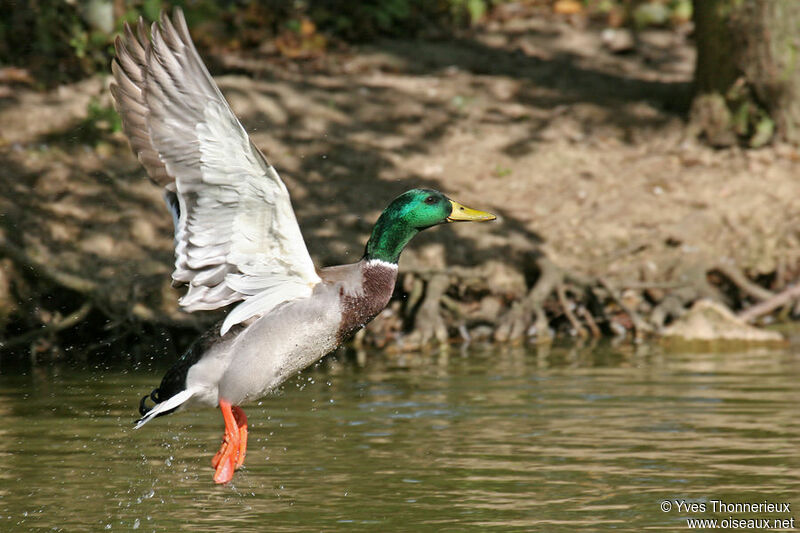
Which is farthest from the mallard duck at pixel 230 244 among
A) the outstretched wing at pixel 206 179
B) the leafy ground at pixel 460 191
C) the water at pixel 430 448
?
the leafy ground at pixel 460 191

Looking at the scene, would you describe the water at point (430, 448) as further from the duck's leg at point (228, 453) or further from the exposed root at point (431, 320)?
the exposed root at point (431, 320)

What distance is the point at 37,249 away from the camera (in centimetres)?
1048

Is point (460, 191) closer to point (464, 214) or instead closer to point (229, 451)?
point (464, 214)

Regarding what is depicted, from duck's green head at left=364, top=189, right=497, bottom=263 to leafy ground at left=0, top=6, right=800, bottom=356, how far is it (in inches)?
164

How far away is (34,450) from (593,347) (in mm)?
5028

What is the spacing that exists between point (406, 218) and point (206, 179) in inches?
46.4

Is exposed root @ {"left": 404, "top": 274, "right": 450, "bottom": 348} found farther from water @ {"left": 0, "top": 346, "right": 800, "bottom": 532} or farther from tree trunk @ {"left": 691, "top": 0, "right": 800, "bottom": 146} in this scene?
tree trunk @ {"left": 691, "top": 0, "right": 800, "bottom": 146}

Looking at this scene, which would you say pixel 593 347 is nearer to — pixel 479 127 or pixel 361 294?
pixel 479 127

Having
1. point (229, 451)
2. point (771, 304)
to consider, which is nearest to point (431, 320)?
point (771, 304)

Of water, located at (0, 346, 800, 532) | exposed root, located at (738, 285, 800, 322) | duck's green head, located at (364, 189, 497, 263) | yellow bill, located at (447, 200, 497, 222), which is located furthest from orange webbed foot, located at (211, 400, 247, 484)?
exposed root, located at (738, 285, 800, 322)

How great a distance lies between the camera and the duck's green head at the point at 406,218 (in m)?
6.38

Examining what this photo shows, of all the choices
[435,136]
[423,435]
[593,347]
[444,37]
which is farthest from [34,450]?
[444,37]

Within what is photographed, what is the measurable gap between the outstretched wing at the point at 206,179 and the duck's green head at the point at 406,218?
0.40m

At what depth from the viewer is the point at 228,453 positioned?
612cm
